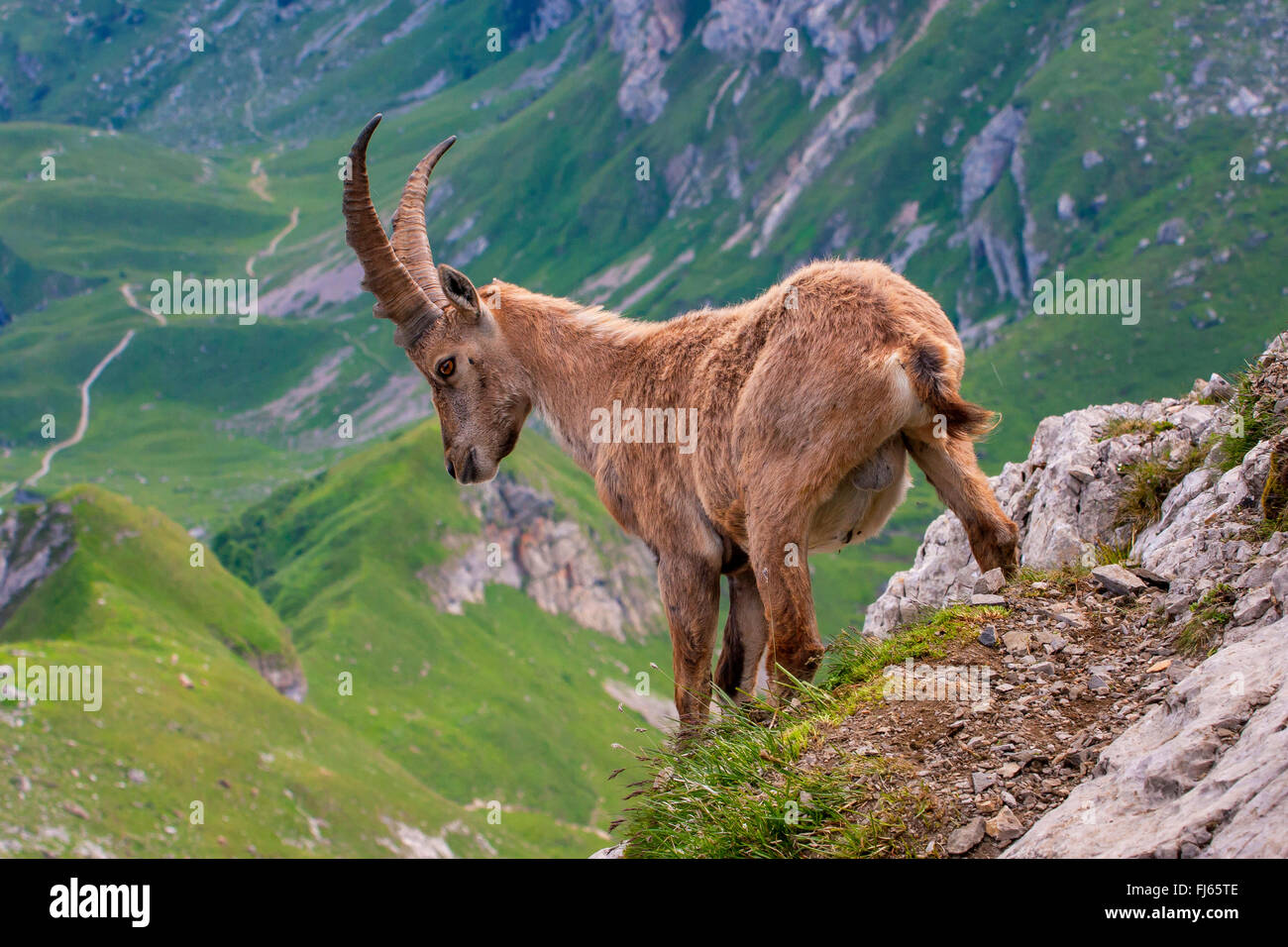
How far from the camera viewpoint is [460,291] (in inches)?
605

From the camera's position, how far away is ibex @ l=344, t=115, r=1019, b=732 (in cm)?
1199

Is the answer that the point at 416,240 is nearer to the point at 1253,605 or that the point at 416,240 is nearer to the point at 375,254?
the point at 375,254

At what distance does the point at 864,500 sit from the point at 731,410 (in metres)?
1.65

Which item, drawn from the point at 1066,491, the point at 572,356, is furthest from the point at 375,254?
the point at 1066,491

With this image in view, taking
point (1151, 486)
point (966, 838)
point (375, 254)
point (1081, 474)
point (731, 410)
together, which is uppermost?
point (375, 254)

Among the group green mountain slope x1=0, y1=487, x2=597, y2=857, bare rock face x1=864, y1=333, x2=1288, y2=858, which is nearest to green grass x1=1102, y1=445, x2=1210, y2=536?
bare rock face x1=864, y1=333, x2=1288, y2=858

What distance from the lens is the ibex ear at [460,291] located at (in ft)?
→ 49.9

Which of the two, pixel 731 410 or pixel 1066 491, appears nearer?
pixel 731 410

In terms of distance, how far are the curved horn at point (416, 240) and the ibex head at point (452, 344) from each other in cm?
2

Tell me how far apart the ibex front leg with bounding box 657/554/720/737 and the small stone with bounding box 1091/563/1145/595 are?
3.89 metres

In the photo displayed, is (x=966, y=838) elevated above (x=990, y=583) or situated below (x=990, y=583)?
below

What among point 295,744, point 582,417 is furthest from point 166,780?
point 582,417
